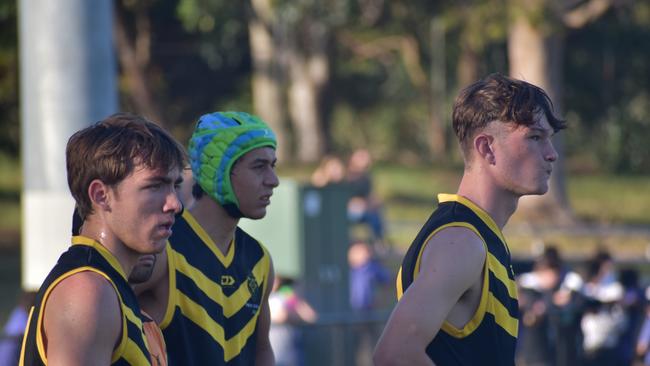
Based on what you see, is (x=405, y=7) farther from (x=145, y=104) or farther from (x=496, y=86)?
(x=496, y=86)

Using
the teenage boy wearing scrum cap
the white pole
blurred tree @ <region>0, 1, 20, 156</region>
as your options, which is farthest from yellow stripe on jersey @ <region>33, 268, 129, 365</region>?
blurred tree @ <region>0, 1, 20, 156</region>

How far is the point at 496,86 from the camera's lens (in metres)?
4.53

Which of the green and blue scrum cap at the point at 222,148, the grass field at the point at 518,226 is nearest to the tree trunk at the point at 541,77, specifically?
the grass field at the point at 518,226

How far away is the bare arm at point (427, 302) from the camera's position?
4.10m

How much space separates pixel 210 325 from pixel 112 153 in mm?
1147

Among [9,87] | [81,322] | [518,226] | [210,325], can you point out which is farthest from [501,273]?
[9,87]

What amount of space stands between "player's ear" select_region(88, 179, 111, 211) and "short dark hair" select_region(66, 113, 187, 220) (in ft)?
0.04

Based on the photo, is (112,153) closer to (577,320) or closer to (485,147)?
(485,147)

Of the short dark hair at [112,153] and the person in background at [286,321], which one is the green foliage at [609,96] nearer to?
the person in background at [286,321]

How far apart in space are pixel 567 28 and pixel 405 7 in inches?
306

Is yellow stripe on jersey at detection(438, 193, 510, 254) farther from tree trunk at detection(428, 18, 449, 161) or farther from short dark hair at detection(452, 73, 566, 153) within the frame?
tree trunk at detection(428, 18, 449, 161)

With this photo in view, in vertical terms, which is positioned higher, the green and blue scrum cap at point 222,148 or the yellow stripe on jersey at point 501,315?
the green and blue scrum cap at point 222,148

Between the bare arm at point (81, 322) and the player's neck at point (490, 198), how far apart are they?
143cm

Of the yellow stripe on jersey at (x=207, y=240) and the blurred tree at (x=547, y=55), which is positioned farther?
the blurred tree at (x=547, y=55)
